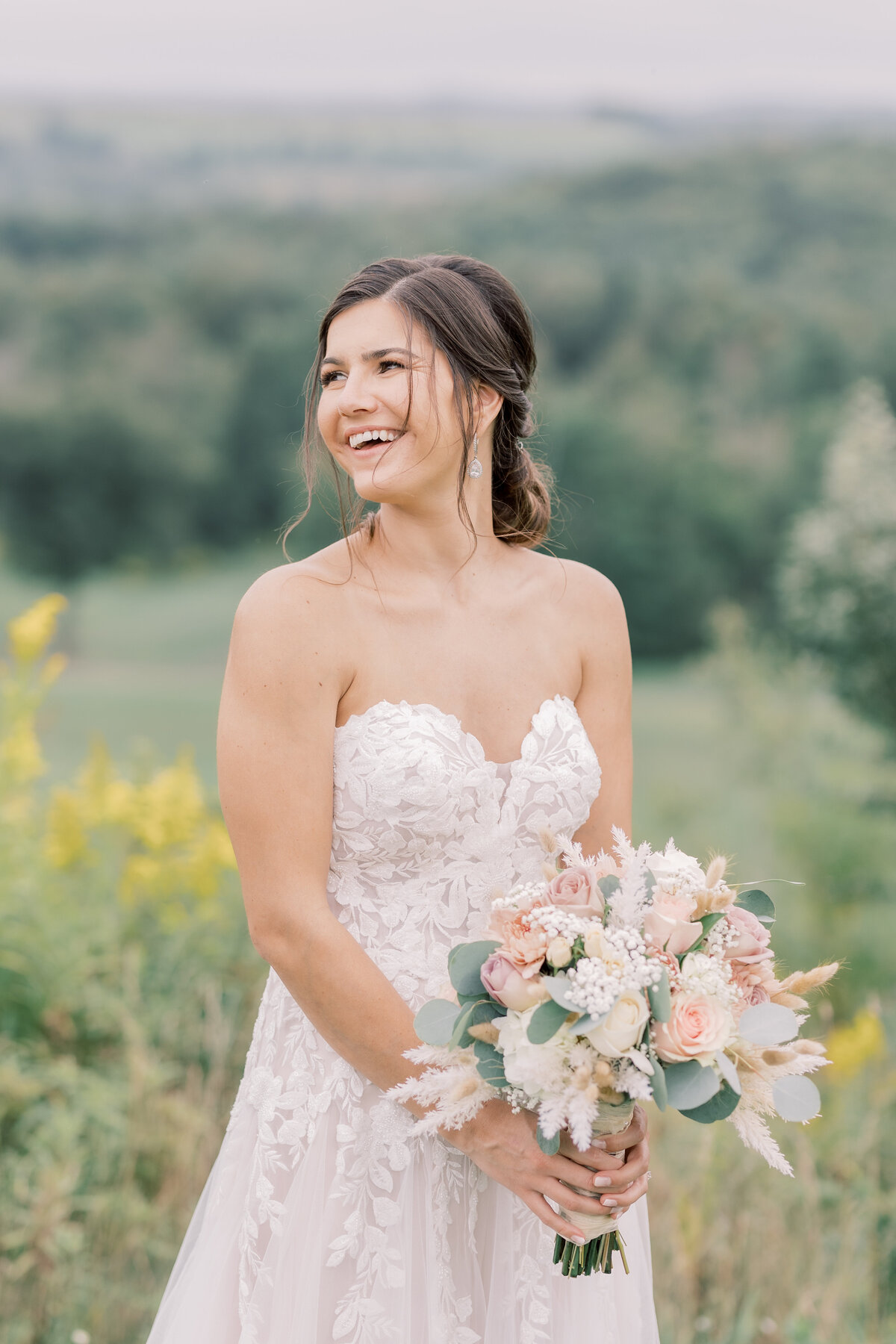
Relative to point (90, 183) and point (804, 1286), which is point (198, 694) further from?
point (804, 1286)

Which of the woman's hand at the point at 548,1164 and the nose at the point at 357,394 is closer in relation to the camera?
the woman's hand at the point at 548,1164

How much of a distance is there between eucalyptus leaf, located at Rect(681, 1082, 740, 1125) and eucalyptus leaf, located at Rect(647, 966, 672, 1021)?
13 centimetres

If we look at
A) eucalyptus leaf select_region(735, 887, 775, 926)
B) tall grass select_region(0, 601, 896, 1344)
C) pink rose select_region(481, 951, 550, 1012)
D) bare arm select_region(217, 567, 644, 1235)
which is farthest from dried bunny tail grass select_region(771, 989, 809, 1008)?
tall grass select_region(0, 601, 896, 1344)

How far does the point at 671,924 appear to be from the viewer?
1.27 metres

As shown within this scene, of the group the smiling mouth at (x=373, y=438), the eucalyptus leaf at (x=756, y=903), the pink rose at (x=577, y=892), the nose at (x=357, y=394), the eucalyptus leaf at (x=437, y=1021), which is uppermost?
the nose at (x=357, y=394)

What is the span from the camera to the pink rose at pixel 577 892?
50.9 inches

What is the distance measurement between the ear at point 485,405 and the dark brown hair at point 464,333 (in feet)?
0.04

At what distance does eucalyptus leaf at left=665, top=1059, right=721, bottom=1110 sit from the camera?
122 cm

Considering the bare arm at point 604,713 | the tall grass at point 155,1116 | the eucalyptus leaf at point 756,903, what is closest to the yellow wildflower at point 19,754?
the tall grass at point 155,1116

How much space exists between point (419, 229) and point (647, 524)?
2.05 meters

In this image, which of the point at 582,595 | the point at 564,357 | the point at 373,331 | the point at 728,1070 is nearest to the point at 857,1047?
the point at 582,595

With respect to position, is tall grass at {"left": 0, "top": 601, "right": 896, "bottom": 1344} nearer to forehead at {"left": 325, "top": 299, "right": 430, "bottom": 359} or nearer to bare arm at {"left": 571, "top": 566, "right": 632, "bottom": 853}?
bare arm at {"left": 571, "top": 566, "right": 632, "bottom": 853}

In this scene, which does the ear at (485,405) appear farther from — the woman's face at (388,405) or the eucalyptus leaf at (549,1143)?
the eucalyptus leaf at (549,1143)

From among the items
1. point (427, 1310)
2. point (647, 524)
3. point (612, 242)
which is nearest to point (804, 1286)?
point (427, 1310)
